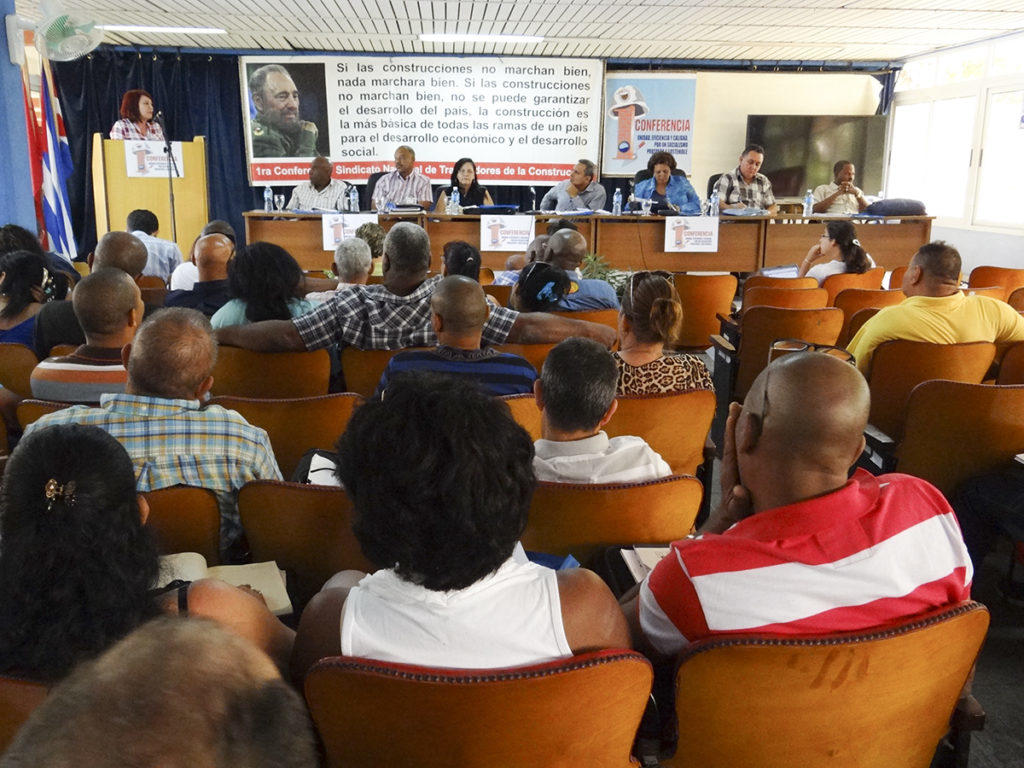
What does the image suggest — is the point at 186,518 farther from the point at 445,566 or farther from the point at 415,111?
the point at 415,111

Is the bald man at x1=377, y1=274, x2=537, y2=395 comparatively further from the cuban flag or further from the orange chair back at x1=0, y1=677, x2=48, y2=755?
the cuban flag

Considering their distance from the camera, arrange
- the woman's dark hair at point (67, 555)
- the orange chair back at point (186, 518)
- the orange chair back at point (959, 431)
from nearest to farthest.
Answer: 1. the woman's dark hair at point (67, 555)
2. the orange chair back at point (186, 518)
3. the orange chair back at point (959, 431)

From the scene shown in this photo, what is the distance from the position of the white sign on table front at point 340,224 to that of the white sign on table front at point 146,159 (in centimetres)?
351

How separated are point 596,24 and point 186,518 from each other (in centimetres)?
806

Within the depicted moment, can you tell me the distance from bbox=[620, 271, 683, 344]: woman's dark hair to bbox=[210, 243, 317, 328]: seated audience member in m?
1.53

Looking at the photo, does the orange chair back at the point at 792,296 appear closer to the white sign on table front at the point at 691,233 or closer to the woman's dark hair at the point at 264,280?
the woman's dark hair at the point at 264,280

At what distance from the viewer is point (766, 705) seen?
113 centimetres

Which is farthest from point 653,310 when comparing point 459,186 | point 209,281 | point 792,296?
point 459,186

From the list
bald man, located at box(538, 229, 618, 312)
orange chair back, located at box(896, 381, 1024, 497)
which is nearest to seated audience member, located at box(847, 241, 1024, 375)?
orange chair back, located at box(896, 381, 1024, 497)

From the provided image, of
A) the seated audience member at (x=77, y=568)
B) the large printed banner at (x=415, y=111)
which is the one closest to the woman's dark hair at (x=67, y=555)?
the seated audience member at (x=77, y=568)

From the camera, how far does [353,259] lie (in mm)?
4352

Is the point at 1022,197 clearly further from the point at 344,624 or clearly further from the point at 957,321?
the point at 344,624

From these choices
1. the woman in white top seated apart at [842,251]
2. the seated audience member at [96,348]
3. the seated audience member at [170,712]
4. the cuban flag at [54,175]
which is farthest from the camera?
the cuban flag at [54,175]

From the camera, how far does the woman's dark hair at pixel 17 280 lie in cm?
347
